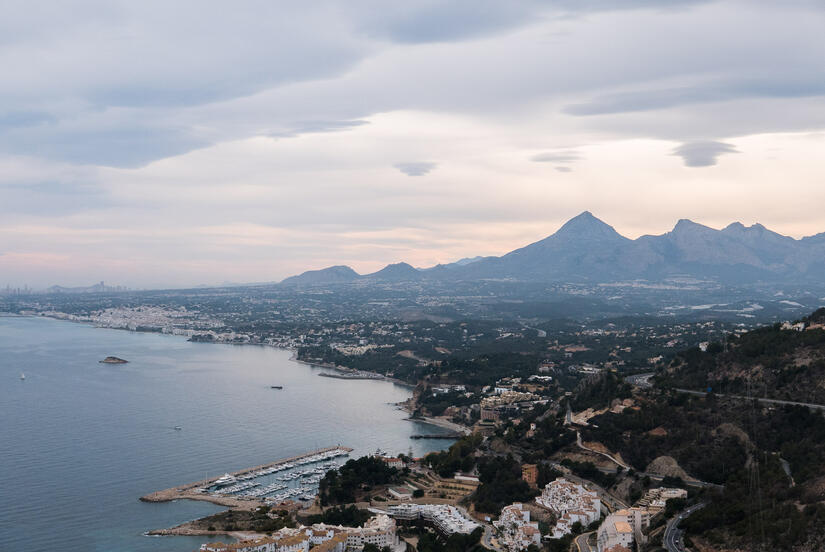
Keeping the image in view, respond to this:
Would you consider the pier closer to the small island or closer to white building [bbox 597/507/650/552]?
white building [bbox 597/507/650/552]

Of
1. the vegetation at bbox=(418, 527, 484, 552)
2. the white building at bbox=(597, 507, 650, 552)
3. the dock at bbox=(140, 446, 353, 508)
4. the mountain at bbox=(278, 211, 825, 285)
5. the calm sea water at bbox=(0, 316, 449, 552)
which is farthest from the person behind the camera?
the mountain at bbox=(278, 211, 825, 285)

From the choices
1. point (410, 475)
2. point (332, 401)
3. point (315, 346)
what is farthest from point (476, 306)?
point (410, 475)

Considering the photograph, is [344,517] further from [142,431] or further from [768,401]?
[142,431]

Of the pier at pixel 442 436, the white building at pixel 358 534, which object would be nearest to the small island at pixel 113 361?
the pier at pixel 442 436

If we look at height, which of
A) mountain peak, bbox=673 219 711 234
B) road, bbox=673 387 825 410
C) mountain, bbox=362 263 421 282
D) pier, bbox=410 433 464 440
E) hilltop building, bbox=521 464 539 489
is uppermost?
mountain peak, bbox=673 219 711 234

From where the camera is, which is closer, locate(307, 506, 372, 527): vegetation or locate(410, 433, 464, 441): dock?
locate(307, 506, 372, 527): vegetation

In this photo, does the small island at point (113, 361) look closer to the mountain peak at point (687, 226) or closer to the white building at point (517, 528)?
the white building at point (517, 528)

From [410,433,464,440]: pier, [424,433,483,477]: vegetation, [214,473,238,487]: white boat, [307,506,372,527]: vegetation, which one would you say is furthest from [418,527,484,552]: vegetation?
[410,433,464,440]: pier
